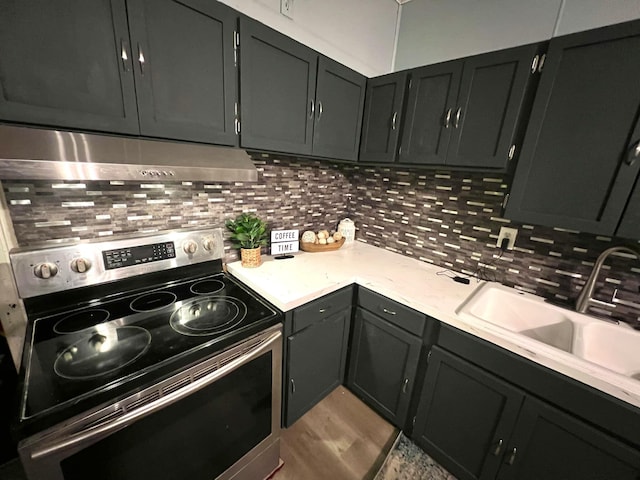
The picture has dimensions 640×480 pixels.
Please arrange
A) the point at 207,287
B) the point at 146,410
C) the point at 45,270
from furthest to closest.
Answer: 1. the point at 207,287
2. the point at 45,270
3. the point at 146,410

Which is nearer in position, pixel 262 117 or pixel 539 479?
pixel 539 479

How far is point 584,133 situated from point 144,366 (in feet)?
5.88

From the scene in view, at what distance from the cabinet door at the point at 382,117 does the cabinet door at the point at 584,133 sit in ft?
2.12

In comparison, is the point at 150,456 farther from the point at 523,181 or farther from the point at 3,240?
the point at 523,181

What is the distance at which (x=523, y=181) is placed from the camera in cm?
115

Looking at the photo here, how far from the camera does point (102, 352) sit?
845 mm

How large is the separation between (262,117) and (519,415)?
5.60ft

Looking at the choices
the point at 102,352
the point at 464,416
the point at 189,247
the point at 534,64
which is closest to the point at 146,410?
the point at 102,352

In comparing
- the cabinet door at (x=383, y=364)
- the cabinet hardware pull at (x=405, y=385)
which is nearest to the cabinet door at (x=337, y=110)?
the cabinet door at (x=383, y=364)

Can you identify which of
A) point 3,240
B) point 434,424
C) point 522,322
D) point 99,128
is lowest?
point 434,424

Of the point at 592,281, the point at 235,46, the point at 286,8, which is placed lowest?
the point at 592,281

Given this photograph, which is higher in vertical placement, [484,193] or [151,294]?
[484,193]

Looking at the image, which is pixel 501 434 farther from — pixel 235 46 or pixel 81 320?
pixel 235 46

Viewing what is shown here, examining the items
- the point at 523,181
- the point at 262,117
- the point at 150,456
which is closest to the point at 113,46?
the point at 262,117
